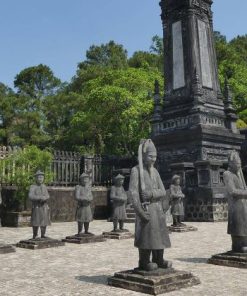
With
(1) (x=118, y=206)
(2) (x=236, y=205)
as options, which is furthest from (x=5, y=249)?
(2) (x=236, y=205)

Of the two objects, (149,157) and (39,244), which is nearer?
(149,157)

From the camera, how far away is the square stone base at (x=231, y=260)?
8000mm

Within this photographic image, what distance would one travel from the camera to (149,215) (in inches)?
261

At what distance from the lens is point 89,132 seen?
30.3m

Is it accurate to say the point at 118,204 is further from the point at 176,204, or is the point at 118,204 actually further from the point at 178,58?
the point at 178,58

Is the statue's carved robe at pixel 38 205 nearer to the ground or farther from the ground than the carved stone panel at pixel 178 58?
nearer to the ground

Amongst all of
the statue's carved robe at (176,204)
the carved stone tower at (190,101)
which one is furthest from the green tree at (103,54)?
the statue's carved robe at (176,204)

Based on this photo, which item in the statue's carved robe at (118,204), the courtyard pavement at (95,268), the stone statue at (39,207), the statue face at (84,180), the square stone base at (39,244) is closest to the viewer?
the courtyard pavement at (95,268)

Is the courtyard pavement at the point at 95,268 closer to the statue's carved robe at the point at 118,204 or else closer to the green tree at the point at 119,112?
the statue's carved robe at the point at 118,204

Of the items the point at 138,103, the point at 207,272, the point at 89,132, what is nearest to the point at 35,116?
the point at 89,132

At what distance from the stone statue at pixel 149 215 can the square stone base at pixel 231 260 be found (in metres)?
1.97

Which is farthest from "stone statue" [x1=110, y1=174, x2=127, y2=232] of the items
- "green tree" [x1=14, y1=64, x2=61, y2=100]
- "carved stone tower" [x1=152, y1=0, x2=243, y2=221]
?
"green tree" [x1=14, y1=64, x2=61, y2=100]

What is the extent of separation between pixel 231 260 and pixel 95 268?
266cm

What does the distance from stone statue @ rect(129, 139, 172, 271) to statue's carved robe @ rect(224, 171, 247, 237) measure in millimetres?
2014
